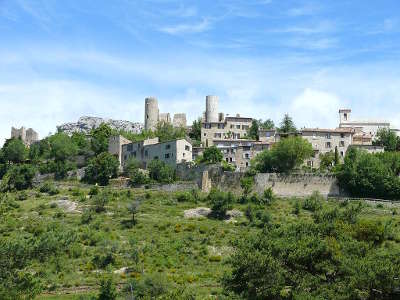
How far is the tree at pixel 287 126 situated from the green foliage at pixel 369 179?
2344 cm

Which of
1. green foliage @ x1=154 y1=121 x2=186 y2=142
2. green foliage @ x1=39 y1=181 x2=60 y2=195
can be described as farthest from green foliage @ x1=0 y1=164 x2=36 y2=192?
green foliage @ x1=154 y1=121 x2=186 y2=142

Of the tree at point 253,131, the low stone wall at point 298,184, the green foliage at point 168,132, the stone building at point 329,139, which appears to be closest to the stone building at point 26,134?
the green foliage at point 168,132

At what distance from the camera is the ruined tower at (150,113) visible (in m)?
116

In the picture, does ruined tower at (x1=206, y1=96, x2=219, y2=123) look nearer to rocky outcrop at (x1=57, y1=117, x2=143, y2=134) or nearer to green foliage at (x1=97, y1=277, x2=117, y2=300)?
rocky outcrop at (x1=57, y1=117, x2=143, y2=134)

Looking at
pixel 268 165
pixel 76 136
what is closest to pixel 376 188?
pixel 268 165

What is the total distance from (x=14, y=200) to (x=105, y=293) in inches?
1242

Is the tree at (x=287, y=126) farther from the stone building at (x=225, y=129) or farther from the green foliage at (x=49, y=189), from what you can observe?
the green foliage at (x=49, y=189)

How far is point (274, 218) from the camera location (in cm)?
6588

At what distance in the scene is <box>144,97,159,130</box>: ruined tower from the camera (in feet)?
380

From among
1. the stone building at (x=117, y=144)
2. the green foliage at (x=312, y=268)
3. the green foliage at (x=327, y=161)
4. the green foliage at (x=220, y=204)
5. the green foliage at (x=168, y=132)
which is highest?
the green foliage at (x=168, y=132)

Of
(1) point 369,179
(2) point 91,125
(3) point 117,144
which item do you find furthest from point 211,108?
(2) point 91,125

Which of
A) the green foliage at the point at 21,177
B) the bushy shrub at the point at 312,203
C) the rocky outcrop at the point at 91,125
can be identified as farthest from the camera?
the rocky outcrop at the point at 91,125

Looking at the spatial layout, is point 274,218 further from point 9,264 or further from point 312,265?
Answer: point 9,264

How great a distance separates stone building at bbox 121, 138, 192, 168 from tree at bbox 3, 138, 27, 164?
13220 mm
